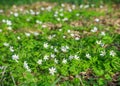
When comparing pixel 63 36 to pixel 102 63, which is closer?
pixel 102 63

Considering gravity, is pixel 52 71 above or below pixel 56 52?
below

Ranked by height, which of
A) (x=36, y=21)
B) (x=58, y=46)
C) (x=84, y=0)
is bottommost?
(x=58, y=46)

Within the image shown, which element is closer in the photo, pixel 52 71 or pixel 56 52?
pixel 52 71

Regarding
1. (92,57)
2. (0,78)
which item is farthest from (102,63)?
(0,78)

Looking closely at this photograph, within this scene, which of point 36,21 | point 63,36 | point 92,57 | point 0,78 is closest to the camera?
point 0,78

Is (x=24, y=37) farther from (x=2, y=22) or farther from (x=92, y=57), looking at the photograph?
(x=92, y=57)

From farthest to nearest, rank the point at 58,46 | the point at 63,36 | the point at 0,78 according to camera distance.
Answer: the point at 63,36
the point at 58,46
the point at 0,78

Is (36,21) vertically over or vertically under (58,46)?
over

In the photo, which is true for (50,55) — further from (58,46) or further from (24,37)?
(24,37)
